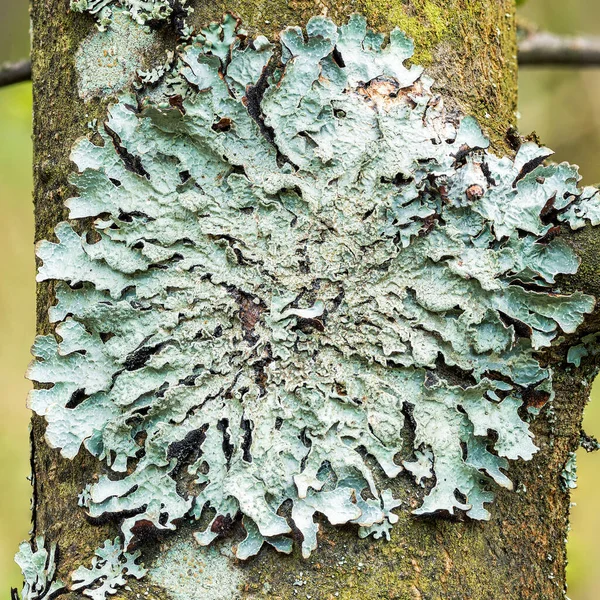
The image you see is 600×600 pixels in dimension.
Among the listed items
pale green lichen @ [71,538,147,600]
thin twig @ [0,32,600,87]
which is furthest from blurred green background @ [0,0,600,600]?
pale green lichen @ [71,538,147,600]

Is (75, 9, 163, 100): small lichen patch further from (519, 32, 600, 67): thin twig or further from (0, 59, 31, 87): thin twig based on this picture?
(519, 32, 600, 67): thin twig

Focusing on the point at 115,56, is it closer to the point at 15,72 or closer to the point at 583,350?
the point at 583,350

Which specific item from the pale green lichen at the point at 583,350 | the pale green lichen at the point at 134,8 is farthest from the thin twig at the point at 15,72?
the pale green lichen at the point at 583,350

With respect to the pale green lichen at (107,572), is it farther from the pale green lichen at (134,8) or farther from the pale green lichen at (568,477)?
the pale green lichen at (134,8)

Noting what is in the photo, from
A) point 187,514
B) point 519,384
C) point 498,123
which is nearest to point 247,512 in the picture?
point 187,514

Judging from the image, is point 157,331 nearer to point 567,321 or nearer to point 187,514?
point 187,514
